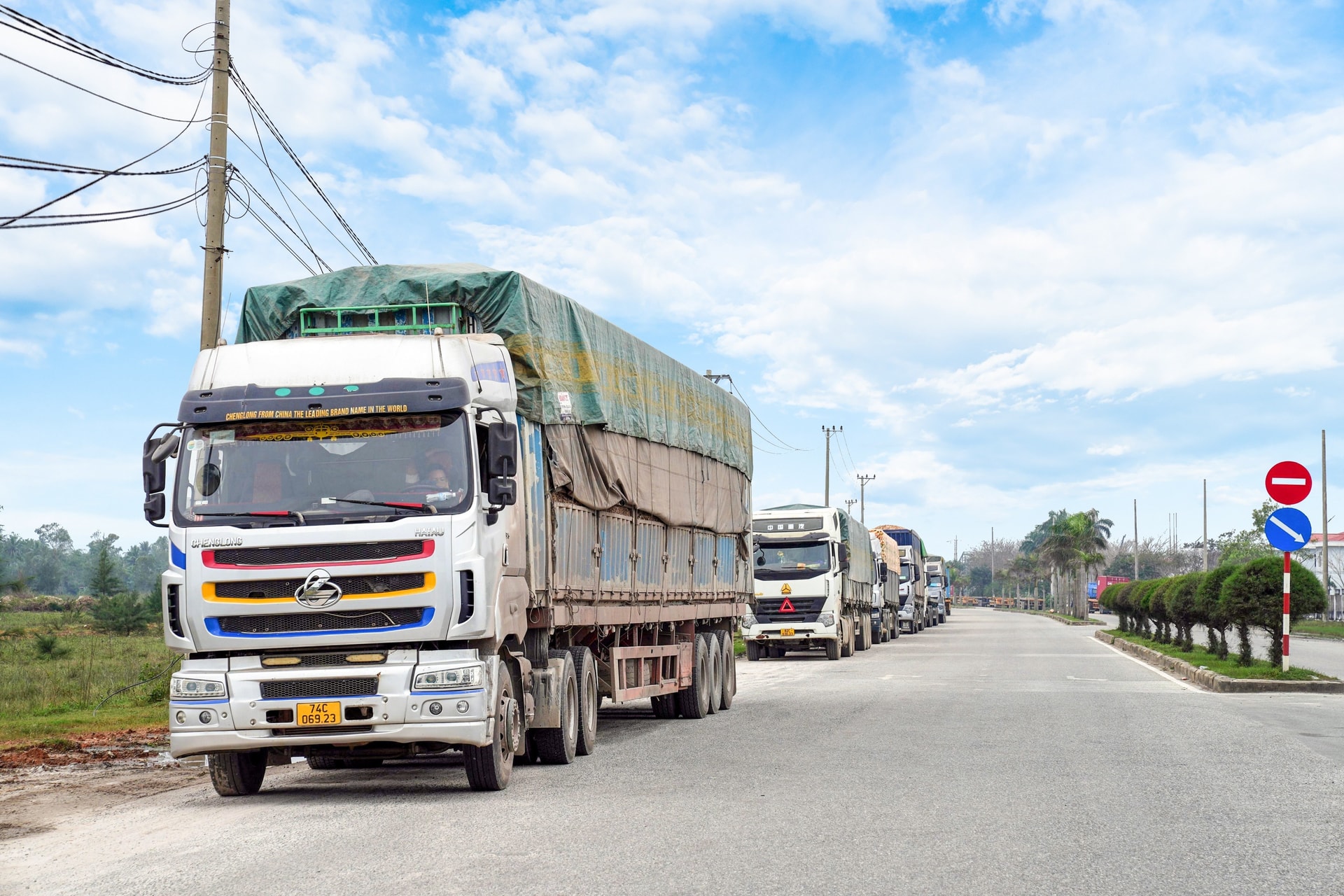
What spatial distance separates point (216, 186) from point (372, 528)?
25.7 feet

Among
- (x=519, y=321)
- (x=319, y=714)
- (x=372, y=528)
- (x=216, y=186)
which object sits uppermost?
(x=216, y=186)

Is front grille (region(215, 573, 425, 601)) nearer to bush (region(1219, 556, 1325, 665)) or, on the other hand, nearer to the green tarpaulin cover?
the green tarpaulin cover

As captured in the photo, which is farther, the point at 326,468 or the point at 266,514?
the point at 326,468

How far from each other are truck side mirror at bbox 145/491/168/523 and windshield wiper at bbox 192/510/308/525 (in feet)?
→ 0.98

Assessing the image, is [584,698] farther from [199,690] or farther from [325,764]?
[199,690]

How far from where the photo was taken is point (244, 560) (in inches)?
363

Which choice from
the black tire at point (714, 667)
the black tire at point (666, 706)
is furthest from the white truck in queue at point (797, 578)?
the black tire at point (666, 706)

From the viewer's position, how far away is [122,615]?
163ft

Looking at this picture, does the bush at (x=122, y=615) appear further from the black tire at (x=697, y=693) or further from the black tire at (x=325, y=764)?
the black tire at (x=325, y=764)

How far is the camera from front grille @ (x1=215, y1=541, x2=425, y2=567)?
919 cm

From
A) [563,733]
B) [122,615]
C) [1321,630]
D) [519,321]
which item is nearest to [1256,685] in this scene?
[563,733]

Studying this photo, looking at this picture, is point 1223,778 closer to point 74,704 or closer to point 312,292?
point 312,292

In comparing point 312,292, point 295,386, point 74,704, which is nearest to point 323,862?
point 295,386

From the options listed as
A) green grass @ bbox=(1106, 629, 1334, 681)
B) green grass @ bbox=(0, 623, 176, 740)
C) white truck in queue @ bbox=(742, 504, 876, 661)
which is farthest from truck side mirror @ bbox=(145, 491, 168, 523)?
white truck in queue @ bbox=(742, 504, 876, 661)
